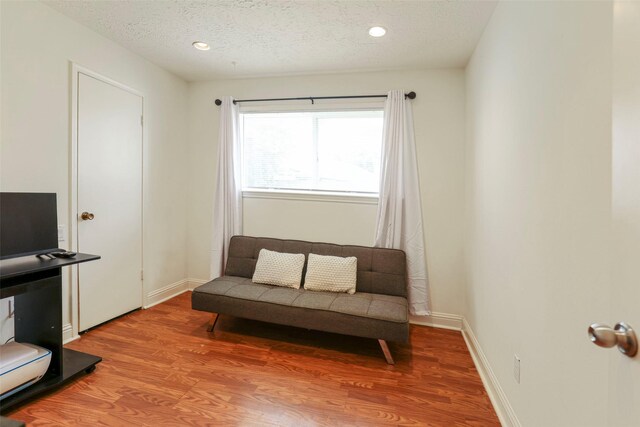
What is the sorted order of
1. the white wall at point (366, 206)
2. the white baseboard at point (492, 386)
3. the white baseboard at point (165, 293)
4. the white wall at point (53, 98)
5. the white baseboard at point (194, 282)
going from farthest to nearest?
the white baseboard at point (194, 282) < the white baseboard at point (165, 293) < the white wall at point (366, 206) < the white wall at point (53, 98) < the white baseboard at point (492, 386)

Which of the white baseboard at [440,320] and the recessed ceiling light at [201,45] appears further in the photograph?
the white baseboard at [440,320]

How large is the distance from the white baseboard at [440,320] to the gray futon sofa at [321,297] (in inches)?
17.9

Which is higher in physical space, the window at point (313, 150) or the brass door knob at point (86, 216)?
the window at point (313, 150)

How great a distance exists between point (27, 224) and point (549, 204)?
2830 mm

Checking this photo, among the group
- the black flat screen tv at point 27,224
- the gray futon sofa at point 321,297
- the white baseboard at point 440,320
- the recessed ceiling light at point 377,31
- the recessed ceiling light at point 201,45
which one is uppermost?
the recessed ceiling light at point 201,45

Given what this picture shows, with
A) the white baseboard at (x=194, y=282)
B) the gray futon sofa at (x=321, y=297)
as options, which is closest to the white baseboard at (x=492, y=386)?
the gray futon sofa at (x=321, y=297)

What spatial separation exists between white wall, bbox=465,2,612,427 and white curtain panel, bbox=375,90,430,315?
2.93 feet

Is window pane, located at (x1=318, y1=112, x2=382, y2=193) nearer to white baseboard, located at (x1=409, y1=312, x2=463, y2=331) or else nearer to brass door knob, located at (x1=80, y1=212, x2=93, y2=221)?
white baseboard, located at (x1=409, y1=312, x2=463, y2=331)

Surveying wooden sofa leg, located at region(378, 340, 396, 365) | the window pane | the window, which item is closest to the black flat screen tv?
the window

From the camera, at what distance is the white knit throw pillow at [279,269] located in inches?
113

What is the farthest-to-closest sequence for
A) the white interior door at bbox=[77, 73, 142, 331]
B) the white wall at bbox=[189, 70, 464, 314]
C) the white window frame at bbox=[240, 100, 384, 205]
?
the white window frame at bbox=[240, 100, 384, 205], the white wall at bbox=[189, 70, 464, 314], the white interior door at bbox=[77, 73, 142, 331]

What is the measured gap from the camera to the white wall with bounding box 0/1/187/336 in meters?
2.03

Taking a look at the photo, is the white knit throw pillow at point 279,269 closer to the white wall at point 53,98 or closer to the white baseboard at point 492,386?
the white wall at point 53,98

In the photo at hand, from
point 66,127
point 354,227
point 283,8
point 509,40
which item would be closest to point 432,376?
point 354,227
